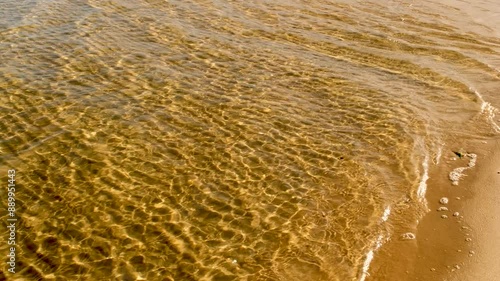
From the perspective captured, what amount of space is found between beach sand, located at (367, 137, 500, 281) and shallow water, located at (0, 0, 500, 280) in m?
0.27

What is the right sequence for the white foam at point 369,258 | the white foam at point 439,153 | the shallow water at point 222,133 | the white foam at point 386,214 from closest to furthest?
1. the white foam at point 369,258
2. the shallow water at point 222,133
3. the white foam at point 386,214
4. the white foam at point 439,153

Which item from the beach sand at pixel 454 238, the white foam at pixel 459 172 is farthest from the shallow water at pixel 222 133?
the white foam at pixel 459 172

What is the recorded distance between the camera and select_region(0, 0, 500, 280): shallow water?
22.7 ft

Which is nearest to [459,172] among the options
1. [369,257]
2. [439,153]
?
[439,153]

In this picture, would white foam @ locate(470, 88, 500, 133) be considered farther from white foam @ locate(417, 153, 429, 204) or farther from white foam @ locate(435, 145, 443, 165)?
white foam @ locate(417, 153, 429, 204)

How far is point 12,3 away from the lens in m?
16.4

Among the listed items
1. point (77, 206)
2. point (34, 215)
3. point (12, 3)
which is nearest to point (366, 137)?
point (77, 206)

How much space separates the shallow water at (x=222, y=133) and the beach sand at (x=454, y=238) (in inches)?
10.4

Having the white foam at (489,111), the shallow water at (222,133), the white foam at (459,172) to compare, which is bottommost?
the shallow water at (222,133)

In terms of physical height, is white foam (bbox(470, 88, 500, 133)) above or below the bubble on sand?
above

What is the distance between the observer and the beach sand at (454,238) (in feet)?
21.0

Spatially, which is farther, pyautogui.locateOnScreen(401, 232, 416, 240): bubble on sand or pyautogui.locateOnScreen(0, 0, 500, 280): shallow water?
pyautogui.locateOnScreen(401, 232, 416, 240): bubble on sand

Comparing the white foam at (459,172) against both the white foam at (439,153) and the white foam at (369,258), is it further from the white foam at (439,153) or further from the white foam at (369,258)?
the white foam at (369,258)

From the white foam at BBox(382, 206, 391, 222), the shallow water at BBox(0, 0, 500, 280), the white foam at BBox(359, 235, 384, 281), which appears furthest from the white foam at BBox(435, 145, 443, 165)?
the white foam at BBox(359, 235, 384, 281)
